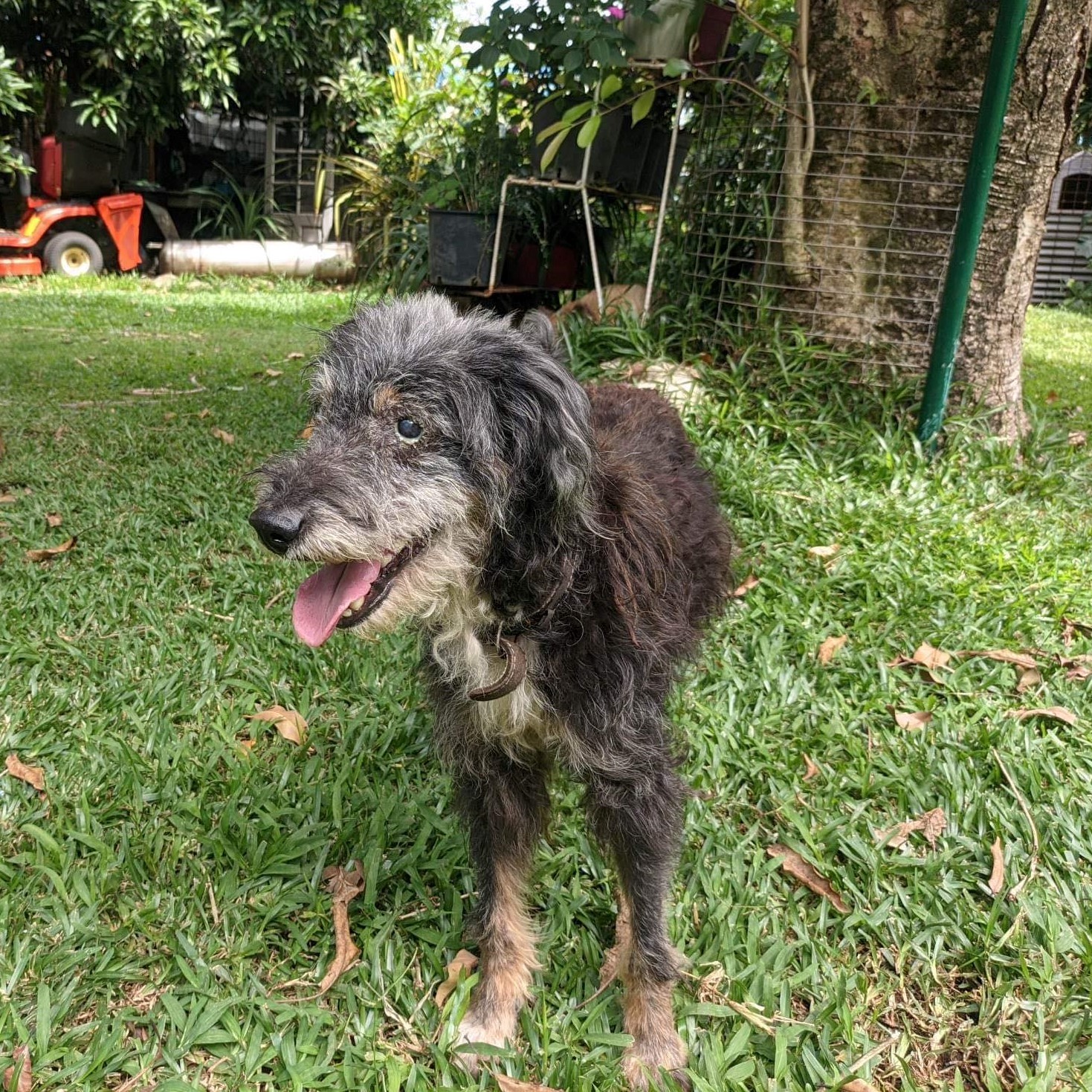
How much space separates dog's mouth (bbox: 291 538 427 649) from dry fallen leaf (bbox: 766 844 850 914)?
4.36ft

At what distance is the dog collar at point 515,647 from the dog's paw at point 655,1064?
2.61 feet

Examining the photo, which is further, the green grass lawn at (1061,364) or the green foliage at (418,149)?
the green foliage at (418,149)

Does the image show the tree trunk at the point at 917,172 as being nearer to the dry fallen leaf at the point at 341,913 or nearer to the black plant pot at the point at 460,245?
the black plant pot at the point at 460,245

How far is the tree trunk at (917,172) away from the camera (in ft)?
14.1

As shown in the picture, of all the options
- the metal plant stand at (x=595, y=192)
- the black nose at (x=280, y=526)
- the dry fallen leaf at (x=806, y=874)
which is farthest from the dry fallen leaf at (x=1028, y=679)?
the metal plant stand at (x=595, y=192)

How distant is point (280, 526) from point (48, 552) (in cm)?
269

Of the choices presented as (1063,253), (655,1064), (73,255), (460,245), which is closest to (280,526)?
(655,1064)

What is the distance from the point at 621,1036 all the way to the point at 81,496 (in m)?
3.52

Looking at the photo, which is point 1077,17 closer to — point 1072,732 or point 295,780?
point 1072,732

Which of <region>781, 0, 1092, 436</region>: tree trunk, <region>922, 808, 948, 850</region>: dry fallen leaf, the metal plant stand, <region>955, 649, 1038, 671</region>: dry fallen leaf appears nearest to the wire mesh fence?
<region>781, 0, 1092, 436</region>: tree trunk

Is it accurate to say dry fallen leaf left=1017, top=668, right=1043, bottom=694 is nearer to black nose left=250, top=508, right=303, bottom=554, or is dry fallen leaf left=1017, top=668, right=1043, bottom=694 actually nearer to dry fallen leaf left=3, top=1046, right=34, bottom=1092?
black nose left=250, top=508, right=303, bottom=554

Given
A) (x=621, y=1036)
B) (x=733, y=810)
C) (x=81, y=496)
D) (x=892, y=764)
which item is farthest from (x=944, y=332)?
(x=81, y=496)

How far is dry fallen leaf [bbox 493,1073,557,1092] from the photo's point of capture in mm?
1828

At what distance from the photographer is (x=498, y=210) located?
6.13 meters
